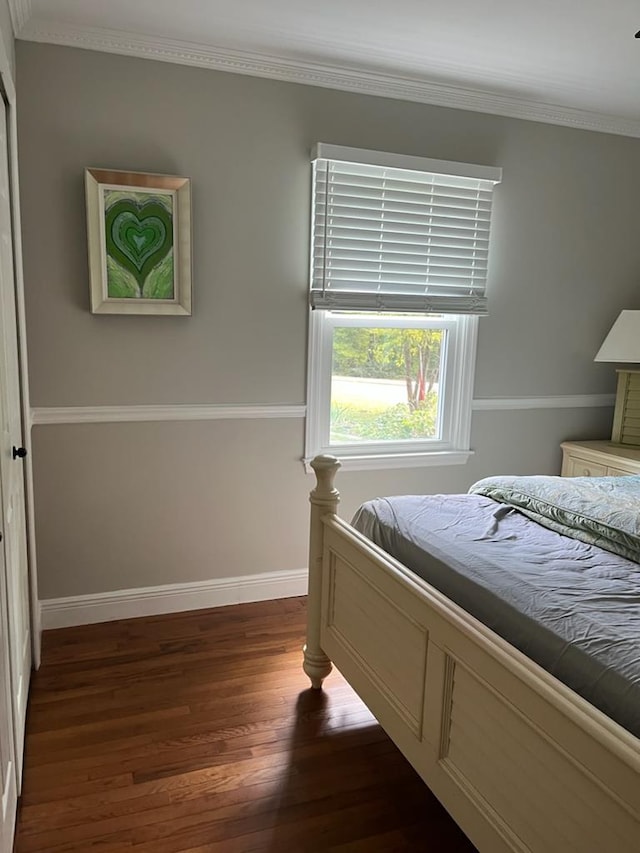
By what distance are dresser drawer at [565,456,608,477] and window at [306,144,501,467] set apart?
2.13 ft

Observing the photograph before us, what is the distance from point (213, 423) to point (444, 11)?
1874mm

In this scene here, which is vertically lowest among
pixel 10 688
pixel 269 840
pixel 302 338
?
pixel 269 840

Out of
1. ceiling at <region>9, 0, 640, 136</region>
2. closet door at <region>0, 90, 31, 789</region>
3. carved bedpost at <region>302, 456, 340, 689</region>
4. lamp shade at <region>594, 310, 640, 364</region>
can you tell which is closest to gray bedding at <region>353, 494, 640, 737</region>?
carved bedpost at <region>302, 456, 340, 689</region>

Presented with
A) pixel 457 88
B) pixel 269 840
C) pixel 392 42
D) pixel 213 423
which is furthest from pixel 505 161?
pixel 269 840

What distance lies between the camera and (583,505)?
201cm

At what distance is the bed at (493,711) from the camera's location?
1.09m

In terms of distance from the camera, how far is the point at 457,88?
3035 mm

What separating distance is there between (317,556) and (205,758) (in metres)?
0.75

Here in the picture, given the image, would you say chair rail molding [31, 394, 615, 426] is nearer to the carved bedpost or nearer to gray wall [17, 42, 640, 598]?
gray wall [17, 42, 640, 598]

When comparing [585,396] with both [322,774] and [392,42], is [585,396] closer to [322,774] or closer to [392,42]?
[392,42]

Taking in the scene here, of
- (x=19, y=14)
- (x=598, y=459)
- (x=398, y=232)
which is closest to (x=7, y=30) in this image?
(x=19, y=14)

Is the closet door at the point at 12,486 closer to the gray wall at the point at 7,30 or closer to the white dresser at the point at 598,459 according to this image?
the gray wall at the point at 7,30

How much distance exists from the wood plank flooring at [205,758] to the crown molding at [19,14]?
243 cm

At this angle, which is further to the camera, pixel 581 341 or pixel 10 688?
pixel 581 341
